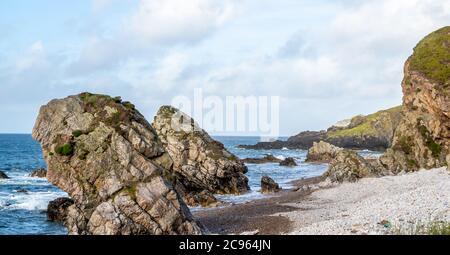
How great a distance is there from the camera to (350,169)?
5419 centimetres

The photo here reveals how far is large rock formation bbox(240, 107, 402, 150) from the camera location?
140750 mm

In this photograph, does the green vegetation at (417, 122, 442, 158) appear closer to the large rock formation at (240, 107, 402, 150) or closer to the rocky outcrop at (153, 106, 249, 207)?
the rocky outcrop at (153, 106, 249, 207)

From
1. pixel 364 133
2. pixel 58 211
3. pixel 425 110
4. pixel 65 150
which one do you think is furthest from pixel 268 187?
pixel 364 133

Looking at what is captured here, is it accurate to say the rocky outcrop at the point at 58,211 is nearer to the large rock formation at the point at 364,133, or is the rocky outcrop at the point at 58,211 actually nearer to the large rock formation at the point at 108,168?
the large rock formation at the point at 108,168

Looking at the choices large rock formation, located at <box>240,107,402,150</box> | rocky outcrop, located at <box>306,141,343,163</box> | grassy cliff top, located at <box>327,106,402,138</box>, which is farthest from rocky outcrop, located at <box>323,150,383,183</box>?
grassy cliff top, located at <box>327,106,402,138</box>

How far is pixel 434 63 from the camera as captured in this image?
5578 cm

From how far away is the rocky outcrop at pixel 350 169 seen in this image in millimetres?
53506

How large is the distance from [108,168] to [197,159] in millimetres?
26456

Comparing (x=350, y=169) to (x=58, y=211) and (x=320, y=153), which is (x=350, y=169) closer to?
(x=58, y=211)

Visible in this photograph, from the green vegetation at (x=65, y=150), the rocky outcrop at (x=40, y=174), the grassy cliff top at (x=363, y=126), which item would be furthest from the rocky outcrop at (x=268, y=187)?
the grassy cliff top at (x=363, y=126)

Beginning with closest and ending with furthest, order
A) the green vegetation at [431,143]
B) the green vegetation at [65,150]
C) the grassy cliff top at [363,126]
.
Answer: the green vegetation at [65,150] → the green vegetation at [431,143] → the grassy cliff top at [363,126]

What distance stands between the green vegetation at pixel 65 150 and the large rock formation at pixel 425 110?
1528 inches
